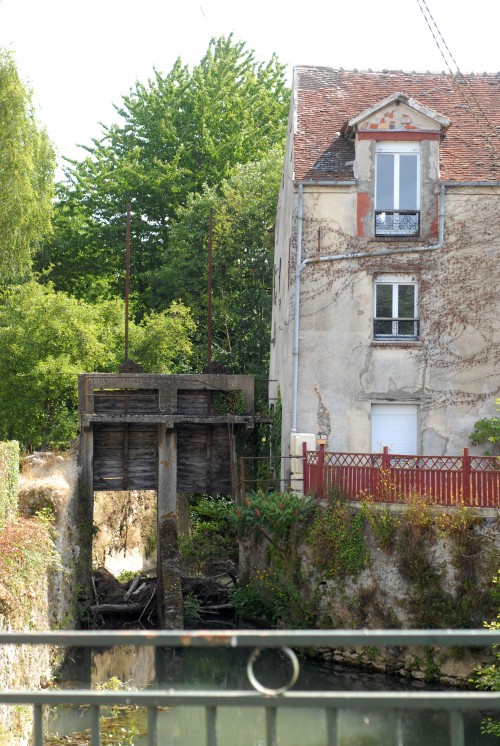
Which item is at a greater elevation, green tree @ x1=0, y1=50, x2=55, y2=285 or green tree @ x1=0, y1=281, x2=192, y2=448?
green tree @ x1=0, y1=50, x2=55, y2=285

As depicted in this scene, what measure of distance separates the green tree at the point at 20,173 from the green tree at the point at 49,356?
1.55 meters

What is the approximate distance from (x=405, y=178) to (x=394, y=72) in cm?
464

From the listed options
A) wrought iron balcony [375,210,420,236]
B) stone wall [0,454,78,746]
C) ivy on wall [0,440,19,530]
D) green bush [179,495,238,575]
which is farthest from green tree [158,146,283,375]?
ivy on wall [0,440,19,530]

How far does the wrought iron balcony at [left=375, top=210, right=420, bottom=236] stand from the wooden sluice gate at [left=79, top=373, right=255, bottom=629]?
18.0 ft

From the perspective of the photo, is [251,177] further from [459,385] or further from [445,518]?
[445,518]

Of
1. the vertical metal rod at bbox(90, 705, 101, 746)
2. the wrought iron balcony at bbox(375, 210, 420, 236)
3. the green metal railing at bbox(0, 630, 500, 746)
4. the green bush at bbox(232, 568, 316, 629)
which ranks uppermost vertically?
the wrought iron balcony at bbox(375, 210, 420, 236)

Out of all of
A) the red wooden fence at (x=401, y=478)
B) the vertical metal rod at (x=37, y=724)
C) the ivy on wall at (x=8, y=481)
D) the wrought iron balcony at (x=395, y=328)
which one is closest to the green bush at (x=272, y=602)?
the red wooden fence at (x=401, y=478)

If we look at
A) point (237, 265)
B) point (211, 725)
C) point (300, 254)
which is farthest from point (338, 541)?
point (237, 265)

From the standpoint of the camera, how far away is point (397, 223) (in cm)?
2383

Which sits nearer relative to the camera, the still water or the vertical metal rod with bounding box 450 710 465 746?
the vertical metal rod with bounding box 450 710 465 746

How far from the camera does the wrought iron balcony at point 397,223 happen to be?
77.8 feet

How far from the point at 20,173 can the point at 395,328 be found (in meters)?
13.5

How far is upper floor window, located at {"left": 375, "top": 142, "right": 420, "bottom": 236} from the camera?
23.8m

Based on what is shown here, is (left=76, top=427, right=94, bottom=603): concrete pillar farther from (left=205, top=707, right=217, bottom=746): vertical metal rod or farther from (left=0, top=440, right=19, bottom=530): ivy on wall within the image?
(left=205, top=707, right=217, bottom=746): vertical metal rod
